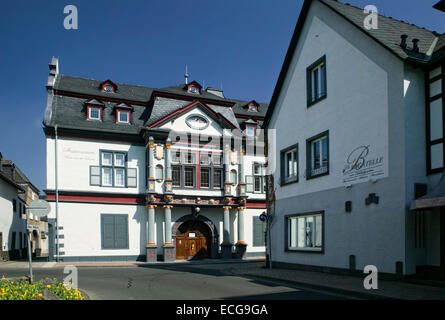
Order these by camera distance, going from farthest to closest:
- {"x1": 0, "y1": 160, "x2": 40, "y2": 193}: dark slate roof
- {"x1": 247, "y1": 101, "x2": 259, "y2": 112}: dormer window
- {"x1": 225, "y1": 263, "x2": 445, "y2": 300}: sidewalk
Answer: {"x1": 0, "y1": 160, "x2": 40, "y2": 193}: dark slate roof
{"x1": 247, "y1": 101, "x2": 259, "y2": 112}: dormer window
{"x1": 225, "y1": 263, "x2": 445, "y2": 300}: sidewalk

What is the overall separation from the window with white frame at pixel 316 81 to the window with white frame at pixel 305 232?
4716 millimetres

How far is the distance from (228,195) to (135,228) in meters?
6.47

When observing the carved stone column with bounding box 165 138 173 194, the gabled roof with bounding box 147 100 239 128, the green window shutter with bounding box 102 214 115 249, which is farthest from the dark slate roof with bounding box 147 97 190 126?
the green window shutter with bounding box 102 214 115 249

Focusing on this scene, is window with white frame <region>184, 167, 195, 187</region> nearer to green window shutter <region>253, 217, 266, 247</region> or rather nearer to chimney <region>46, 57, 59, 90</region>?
green window shutter <region>253, 217, 266, 247</region>

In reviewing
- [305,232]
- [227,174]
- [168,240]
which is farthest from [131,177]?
[305,232]

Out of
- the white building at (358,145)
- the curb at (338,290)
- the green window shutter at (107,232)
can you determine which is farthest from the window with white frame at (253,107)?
the curb at (338,290)

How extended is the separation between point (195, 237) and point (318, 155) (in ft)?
47.0

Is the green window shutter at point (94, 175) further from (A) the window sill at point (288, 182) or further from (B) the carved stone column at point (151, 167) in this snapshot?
(A) the window sill at point (288, 182)

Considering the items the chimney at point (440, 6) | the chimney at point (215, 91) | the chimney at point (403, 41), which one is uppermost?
the chimney at point (215, 91)

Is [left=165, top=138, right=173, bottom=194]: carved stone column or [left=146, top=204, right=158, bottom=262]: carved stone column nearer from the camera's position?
[left=146, top=204, right=158, bottom=262]: carved stone column

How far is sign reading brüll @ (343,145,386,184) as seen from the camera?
44.4 ft

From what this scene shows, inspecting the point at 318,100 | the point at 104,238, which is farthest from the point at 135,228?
the point at 318,100

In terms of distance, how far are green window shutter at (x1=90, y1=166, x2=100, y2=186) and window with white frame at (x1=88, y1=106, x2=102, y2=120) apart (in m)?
3.38

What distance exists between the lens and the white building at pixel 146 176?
2611cm
